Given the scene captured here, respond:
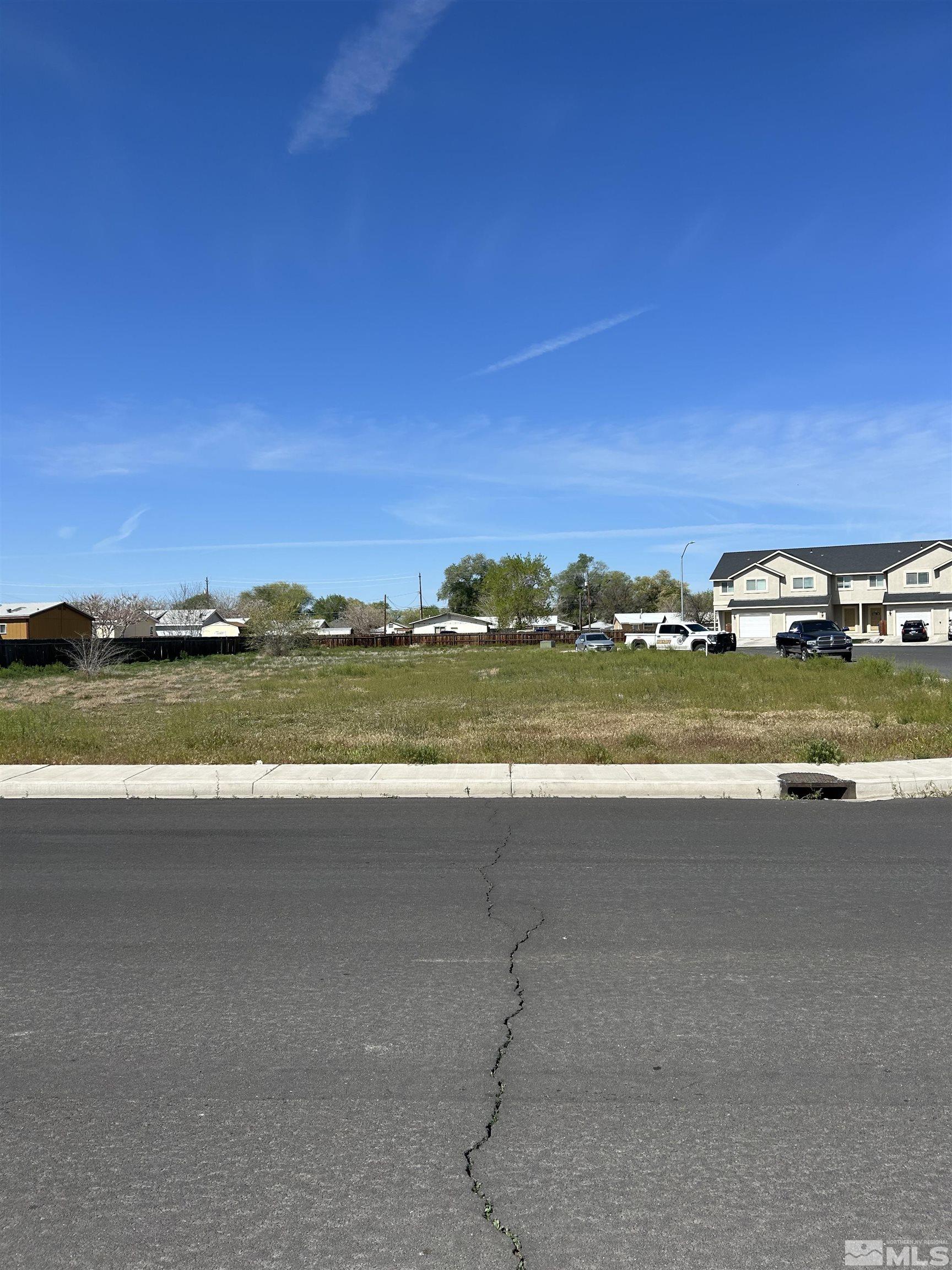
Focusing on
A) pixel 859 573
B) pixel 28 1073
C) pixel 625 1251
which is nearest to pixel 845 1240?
pixel 625 1251

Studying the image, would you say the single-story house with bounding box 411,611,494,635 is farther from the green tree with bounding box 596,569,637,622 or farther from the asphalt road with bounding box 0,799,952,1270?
the asphalt road with bounding box 0,799,952,1270

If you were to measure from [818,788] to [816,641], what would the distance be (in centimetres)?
3318

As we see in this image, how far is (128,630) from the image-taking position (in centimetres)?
8331

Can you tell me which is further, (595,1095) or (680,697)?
(680,697)

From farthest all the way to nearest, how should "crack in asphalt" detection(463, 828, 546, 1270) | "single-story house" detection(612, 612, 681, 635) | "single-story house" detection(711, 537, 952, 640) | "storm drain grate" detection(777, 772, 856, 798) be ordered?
"single-story house" detection(612, 612, 681, 635)
"single-story house" detection(711, 537, 952, 640)
"storm drain grate" detection(777, 772, 856, 798)
"crack in asphalt" detection(463, 828, 546, 1270)

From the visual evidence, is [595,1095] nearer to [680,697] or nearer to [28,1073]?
[28,1073]

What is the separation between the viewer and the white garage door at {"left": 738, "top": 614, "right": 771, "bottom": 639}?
74562mm

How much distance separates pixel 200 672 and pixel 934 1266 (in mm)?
45406

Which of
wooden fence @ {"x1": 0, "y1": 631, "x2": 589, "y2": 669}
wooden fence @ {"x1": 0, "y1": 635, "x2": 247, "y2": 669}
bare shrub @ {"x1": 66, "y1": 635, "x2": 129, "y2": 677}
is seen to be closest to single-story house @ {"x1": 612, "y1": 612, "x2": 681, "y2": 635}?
wooden fence @ {"x1": 0, "y1": 631, "x2": 589, "y2": 669}

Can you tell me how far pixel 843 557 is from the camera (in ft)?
253

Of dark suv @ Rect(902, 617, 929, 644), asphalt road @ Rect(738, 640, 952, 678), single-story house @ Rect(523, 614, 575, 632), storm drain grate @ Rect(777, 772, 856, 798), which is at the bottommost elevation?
storm drain grate @ Rect(777, 772, 856, 798)

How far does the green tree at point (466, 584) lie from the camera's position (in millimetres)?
154125

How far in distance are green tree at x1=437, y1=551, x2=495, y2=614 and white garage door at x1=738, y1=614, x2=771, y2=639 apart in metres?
79.8

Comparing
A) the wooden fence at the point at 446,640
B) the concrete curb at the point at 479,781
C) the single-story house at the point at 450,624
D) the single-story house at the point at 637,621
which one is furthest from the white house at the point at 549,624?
the concrete curb at the point at 479,781
